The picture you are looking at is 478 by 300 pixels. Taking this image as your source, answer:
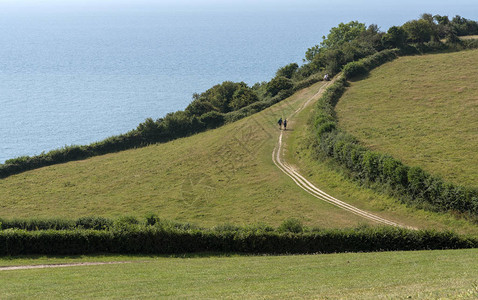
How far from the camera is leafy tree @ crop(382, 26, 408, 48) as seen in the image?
91.9 m

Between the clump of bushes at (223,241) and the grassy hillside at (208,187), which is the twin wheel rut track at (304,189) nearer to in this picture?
the grassy hillside at (208,187)

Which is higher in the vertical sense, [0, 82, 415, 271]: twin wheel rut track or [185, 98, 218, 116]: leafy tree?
[185, 98, 218, 116]: leafy tree

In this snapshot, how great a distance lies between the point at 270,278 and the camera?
22688mm

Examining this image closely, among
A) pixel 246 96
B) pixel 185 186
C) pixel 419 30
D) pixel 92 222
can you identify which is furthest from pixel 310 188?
pixel 419 30

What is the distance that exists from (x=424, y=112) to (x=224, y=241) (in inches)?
1636

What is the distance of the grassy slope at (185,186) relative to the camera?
140 ft

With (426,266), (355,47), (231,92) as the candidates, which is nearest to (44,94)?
(231,92)

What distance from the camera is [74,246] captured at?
101ft

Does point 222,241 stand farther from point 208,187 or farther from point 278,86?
point 278,86

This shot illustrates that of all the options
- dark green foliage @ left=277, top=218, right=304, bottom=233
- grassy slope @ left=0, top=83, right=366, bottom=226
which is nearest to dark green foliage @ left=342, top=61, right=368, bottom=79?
grassy slope @ left=0, top=83, right=366, bottom=226

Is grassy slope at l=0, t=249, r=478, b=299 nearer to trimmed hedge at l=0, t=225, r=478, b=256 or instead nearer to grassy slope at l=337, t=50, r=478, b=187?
trimmed hedge at l=0, t=225, r=478, b=256

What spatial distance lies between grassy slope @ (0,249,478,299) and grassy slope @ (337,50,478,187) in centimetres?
1925

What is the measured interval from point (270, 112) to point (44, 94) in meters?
97.5

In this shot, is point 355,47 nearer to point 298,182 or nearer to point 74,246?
point 298,182
